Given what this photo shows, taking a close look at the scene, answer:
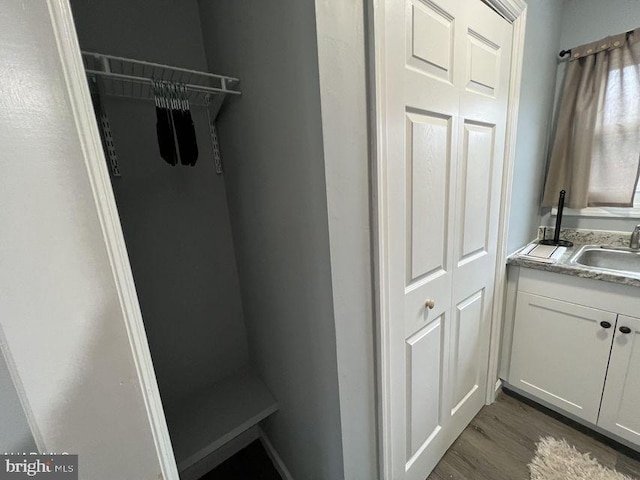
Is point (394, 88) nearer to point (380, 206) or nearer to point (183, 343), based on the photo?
point (380, 206)

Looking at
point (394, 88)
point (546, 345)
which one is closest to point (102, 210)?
point (394, 88)

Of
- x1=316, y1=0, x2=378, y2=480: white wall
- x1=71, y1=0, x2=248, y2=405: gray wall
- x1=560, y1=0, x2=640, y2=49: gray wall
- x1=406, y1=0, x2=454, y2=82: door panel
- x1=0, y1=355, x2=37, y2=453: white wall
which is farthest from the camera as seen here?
x1=560, y1=0, x2=640, y2=49: gray wall

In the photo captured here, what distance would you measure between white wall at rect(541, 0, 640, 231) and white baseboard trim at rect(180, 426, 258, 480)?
2487mm

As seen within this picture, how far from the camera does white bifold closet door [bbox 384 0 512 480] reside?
80cm

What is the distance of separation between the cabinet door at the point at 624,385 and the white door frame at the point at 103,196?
5.96ft

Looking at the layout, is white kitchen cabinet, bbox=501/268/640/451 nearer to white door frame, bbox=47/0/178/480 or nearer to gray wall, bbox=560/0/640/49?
gray wall, bbox=560/0/640/49

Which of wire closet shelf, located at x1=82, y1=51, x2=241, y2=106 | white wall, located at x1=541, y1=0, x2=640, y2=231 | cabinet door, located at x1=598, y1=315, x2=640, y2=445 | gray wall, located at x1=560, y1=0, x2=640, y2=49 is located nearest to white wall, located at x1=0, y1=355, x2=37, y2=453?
wire closet shelf, located at x1=82, y1=51, x2=241, y2=106

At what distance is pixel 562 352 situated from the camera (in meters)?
1.37

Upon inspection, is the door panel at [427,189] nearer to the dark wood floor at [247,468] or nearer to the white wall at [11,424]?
the white wall at [11,424]

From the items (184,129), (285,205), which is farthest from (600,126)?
(184,129)

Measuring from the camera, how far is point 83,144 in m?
0.30

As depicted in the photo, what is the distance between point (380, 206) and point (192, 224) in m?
0.94

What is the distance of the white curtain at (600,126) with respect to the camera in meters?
1.42

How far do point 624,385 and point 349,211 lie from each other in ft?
5.34
